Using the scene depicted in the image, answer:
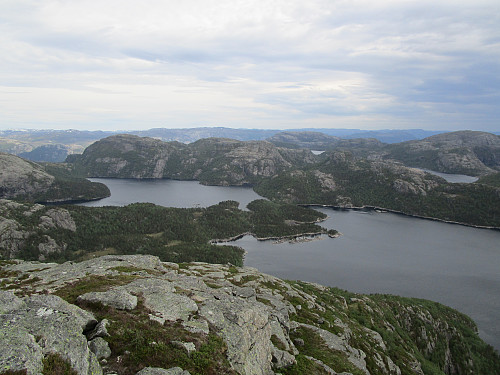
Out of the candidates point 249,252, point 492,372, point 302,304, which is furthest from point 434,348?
point 249,252

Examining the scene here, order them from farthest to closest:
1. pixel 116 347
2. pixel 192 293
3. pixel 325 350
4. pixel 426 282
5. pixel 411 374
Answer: pixel 426 282, pixel 411 374, pixel 325 350, pixel 192 293, pixel 116 347

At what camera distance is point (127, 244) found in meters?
165

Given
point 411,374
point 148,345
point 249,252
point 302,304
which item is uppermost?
point 148,345

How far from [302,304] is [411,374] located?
2551 centimetres

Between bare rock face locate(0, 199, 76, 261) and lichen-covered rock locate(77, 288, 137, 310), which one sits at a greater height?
lichen-covered rock locate(77, 288, 137, 310)

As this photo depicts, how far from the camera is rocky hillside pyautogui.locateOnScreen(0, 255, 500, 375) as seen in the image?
62.7 ft

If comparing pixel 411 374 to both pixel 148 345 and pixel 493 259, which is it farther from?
pixel 493 259

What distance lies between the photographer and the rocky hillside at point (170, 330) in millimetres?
19125

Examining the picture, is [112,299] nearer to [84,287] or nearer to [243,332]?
[84,287]

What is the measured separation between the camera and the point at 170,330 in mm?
25625

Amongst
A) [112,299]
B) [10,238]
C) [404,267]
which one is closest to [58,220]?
[10,238]

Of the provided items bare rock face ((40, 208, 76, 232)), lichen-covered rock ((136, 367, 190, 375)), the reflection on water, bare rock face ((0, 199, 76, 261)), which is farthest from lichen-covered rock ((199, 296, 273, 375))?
bare rock face ((40, 208, 76, 232))

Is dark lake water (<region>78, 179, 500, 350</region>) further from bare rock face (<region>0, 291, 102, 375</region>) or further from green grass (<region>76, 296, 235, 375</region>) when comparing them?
bare rock face (<region>0, 291, 102, 375</region>)

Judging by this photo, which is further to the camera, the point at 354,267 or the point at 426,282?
the point at 354,267
